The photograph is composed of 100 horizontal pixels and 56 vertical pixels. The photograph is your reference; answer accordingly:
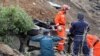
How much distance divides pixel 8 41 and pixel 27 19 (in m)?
1.05

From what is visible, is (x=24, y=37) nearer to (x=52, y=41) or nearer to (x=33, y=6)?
(x=52, y=41)

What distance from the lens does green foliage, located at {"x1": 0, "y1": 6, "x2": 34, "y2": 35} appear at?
14.8m

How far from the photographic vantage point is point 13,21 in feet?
49.4

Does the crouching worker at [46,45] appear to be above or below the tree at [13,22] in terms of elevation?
below

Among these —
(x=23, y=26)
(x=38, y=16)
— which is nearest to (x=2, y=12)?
(x=23, y=26)

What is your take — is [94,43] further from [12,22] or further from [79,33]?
[12,22]

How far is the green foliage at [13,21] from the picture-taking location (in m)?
14.8

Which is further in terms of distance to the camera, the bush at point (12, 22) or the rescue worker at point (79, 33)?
the rescue worker at point (79, 33)

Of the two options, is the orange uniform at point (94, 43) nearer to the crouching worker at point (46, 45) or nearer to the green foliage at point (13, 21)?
the crouching worker at point (46, 45)

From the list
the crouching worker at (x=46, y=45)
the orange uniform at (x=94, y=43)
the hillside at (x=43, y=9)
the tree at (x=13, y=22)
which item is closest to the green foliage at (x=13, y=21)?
the tree at (x=13, y=22)

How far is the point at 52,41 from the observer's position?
15008mm

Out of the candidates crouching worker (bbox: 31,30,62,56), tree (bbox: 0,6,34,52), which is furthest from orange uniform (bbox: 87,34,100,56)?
tree (bbox: 0,6,34,52)

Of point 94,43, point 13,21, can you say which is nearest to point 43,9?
point 94,43

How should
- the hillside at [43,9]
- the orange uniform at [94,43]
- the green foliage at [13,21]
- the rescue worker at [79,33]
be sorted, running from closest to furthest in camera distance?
the green foliage at [13,21], the rescue worker at [79,33], the orange uniform at [94,43], the hillside at [43,9]
